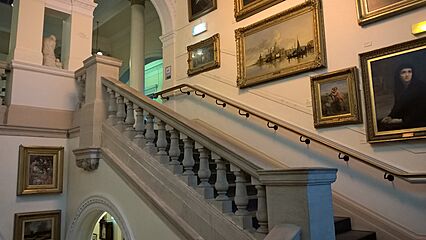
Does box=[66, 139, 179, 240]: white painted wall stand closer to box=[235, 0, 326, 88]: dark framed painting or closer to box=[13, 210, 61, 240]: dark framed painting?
box=[13, 210, 61, 240]: dark framed painting

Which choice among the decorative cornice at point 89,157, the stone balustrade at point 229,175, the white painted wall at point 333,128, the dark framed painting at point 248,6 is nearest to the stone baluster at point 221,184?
the stone balustrade at point 229,175

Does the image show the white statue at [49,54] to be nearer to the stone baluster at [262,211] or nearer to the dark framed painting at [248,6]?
the dark framed painting at [248,6]

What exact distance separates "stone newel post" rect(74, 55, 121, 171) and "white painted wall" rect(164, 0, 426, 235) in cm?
187

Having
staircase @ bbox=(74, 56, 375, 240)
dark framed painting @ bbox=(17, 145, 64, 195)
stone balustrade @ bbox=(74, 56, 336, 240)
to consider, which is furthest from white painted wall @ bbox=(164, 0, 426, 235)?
dark framed painting @ bbox=(17, 145, 64, 195)

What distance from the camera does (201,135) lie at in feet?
8.95

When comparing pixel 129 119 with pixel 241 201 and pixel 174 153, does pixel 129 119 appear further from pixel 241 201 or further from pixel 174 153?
pixel 241 201

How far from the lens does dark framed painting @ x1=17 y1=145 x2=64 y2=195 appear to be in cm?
403

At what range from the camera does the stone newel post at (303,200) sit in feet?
6.72

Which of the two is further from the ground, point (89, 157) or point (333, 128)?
point (333, 128)

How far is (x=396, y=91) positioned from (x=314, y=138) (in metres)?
0.98

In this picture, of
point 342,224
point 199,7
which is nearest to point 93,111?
point 342,224

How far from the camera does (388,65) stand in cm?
372

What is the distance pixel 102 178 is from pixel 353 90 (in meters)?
2.84

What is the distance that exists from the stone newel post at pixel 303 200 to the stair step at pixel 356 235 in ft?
4.07
